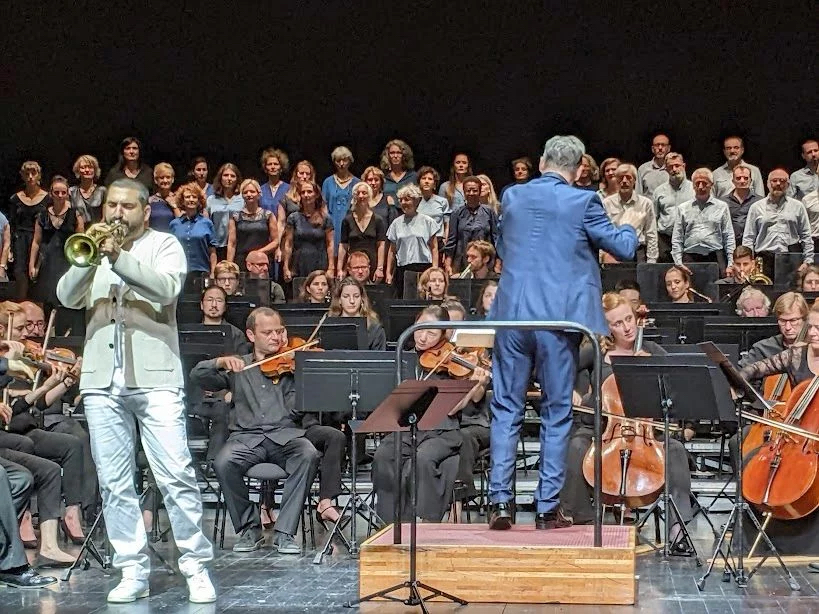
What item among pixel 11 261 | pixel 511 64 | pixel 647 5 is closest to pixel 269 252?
pixel 11 261

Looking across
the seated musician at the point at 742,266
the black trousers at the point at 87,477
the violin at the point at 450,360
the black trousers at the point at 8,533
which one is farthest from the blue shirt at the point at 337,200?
the black trousers at the point at 8,533

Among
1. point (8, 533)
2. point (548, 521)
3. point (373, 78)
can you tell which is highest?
point (373, 78)

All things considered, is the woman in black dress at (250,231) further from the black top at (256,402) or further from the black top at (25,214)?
the black top at (256,402)

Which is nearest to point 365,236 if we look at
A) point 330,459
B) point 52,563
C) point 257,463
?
point 330,459

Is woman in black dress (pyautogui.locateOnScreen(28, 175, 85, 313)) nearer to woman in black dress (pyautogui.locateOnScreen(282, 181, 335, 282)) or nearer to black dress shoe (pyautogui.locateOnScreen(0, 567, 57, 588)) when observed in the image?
woman in black dress (pyautogui.locateOnScreen(282, 181, 335, 282))

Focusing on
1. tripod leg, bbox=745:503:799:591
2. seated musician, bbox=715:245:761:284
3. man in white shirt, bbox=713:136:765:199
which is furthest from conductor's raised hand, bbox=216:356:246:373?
man in white shirt, bbox=713:136:765:199

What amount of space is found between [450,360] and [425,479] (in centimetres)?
75

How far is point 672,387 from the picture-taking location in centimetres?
627

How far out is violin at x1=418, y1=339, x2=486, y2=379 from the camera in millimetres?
7578

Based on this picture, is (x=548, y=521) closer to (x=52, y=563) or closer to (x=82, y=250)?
(x=82, y=250)

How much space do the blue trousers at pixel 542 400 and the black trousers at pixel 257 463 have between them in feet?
5.77

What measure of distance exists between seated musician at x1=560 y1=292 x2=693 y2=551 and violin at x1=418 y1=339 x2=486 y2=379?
63cm

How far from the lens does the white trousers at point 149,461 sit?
5.37 m

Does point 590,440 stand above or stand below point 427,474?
above
